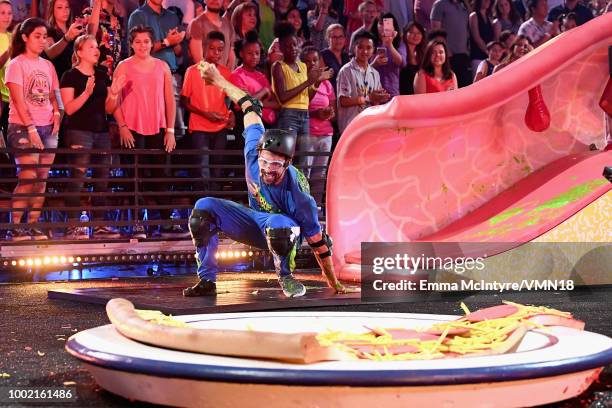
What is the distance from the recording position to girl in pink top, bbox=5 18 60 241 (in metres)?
7.80

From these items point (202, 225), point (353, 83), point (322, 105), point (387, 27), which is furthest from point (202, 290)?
point (387, 27)

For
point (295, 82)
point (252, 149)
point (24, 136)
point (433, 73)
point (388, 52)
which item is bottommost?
point (252, 149)

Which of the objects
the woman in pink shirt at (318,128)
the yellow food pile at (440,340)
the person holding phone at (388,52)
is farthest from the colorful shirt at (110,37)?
the yellow food pile at (440,340)

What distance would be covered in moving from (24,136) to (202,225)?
290 centimetres

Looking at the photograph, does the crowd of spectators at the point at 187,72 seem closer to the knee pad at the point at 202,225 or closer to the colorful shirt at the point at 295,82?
the colorful shirt at the point at 295,82

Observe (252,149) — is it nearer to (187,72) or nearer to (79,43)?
(79,43)

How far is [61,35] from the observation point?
8352mm

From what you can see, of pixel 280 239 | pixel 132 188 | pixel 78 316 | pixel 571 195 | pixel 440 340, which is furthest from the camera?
pixel 132 188

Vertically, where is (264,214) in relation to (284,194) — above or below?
below

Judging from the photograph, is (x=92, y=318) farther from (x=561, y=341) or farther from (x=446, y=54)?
(x=446, y=54)

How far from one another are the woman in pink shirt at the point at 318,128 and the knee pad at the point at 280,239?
320 cm

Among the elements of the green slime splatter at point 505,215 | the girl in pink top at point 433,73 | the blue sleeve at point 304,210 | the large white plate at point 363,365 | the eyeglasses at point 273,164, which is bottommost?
the large white plate at point 363,365

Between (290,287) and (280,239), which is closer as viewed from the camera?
(280,239)

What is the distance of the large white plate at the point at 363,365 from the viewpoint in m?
2.32
